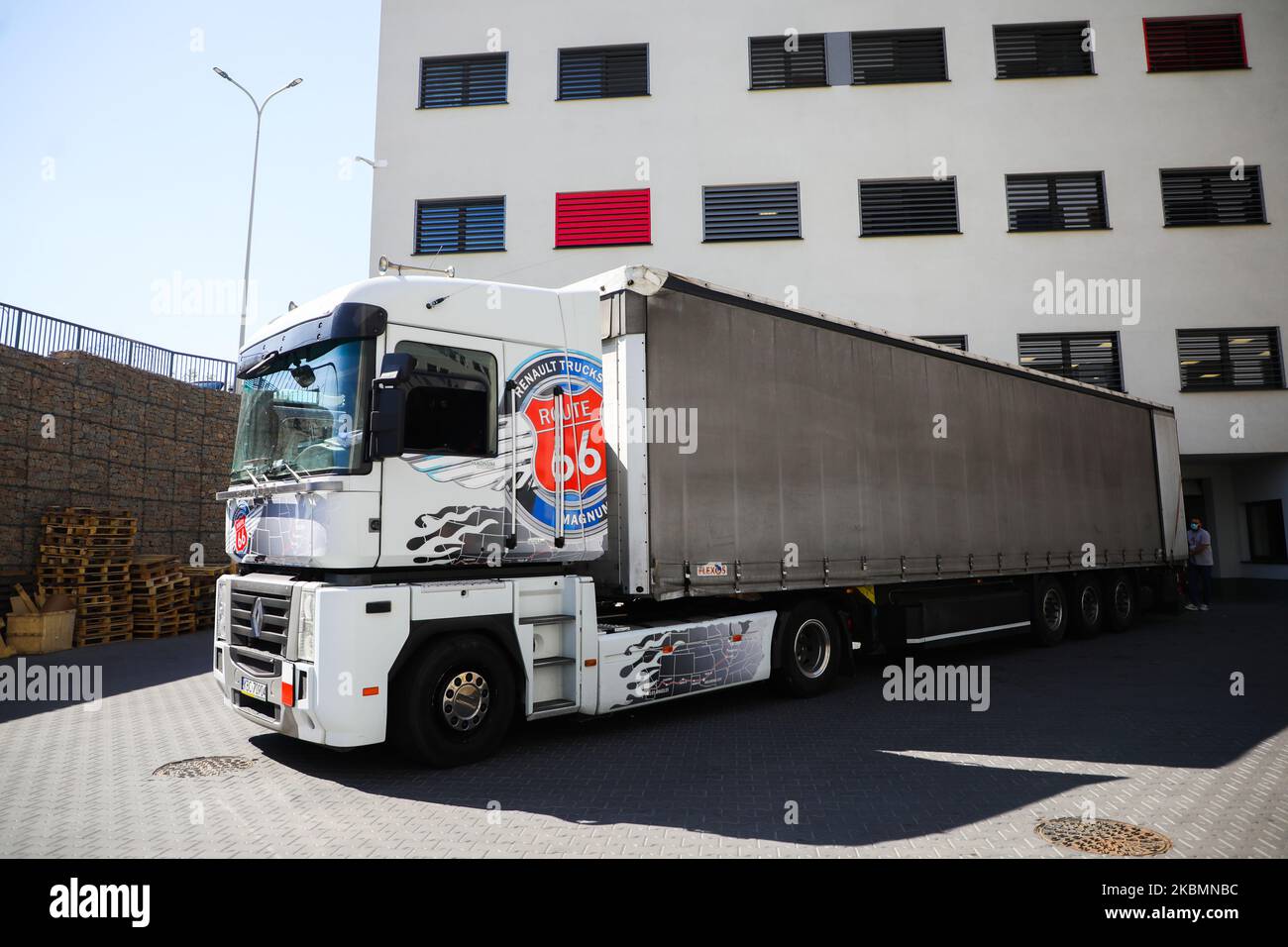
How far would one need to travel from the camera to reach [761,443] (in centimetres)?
770

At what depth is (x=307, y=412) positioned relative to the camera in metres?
5.69

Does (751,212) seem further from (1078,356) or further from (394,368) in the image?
(394,368)

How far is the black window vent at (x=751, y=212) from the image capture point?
61.1ft

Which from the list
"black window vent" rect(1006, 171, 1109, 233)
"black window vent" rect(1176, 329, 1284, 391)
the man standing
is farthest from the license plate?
"black window vent" rect(1176, 329, 1284, 391)

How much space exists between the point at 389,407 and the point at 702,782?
3.34 meters

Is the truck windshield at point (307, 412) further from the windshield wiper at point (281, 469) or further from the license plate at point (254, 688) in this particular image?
the license plate at point (254, 688)

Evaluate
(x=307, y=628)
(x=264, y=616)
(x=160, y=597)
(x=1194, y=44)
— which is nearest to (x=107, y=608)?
(x=160, y=597)

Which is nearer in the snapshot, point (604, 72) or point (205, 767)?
point (205, 767)

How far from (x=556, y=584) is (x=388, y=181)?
54.1 ft

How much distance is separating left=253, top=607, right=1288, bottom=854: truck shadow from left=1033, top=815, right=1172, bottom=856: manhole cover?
0.22 metres

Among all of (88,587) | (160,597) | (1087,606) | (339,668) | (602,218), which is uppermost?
(602,218)

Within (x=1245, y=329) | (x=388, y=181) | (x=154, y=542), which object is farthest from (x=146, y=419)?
(x=1245, y=329)

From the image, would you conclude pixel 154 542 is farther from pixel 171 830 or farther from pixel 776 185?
pixel 776 185

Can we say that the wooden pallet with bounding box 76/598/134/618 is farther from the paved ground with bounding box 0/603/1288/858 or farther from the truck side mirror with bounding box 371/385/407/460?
the truck side mirror with bounding box 371/385/407/460
